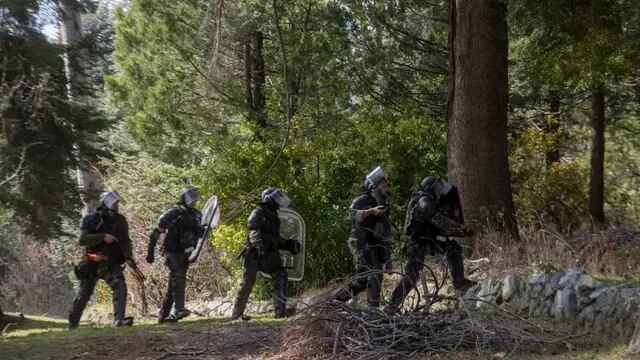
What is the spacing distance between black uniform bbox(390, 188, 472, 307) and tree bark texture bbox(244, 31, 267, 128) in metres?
8.73

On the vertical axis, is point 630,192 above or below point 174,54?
below

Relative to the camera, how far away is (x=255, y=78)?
18.1 m

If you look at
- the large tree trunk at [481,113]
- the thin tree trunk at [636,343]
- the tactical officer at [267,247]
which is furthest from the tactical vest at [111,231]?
the thin tree trunk at [636,343]

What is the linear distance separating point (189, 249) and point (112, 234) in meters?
1.10

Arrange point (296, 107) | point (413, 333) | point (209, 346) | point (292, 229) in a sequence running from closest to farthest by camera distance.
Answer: point (413, 333) → point (209, 346) → point (292, 229) → point (296, 107)

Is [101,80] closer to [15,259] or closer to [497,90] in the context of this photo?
[497,90]

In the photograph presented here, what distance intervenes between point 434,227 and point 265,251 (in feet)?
8.22

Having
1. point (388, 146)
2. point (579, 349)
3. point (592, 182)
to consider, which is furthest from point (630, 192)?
point (579, 349)

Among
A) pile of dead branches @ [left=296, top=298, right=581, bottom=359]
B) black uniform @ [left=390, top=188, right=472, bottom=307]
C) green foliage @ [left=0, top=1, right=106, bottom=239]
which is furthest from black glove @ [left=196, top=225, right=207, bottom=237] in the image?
pile of dead branches @ [left=296, top=298, right=581, bottom=359]

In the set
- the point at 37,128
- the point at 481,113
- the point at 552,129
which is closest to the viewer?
the point at 481,113

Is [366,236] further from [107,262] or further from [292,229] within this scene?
[107,262]

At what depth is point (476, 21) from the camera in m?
11.1

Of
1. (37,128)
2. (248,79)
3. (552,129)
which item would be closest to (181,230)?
(37,128)

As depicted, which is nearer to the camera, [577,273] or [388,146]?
[577,273]
